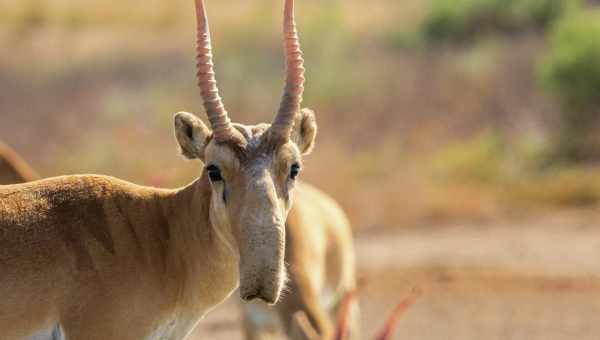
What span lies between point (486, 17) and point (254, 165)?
3369cm

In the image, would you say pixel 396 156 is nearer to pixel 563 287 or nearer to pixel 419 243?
pixel 419 243

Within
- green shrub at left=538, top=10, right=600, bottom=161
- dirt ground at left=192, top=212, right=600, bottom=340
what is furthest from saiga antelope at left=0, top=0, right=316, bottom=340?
green shrub at left=538, top=10, right=600, bottom=161

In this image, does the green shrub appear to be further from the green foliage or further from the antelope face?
the antelope face

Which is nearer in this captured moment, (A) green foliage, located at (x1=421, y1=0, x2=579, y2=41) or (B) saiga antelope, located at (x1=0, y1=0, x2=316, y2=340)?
(B) saiga antelope, located at (x1=0, y1=0, x2=316, y2=340)

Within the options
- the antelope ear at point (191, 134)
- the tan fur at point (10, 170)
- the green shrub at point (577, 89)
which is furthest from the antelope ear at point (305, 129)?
the green shrub at point (577, 89)

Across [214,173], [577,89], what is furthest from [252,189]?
[577,89]

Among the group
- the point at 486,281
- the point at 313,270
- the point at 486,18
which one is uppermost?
the point at 313,270

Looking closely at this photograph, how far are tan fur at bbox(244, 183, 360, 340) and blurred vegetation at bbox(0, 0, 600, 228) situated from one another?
1013 centimetres

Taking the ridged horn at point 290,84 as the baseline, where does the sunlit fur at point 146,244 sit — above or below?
below

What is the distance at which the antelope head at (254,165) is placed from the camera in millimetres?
7059

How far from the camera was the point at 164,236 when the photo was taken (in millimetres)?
8203

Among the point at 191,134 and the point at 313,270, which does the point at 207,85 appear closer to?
the point at 191,134

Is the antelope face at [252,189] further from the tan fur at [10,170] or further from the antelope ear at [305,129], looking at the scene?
the tan fur at [10,170]

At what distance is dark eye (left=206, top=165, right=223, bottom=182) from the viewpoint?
24.5 ft
